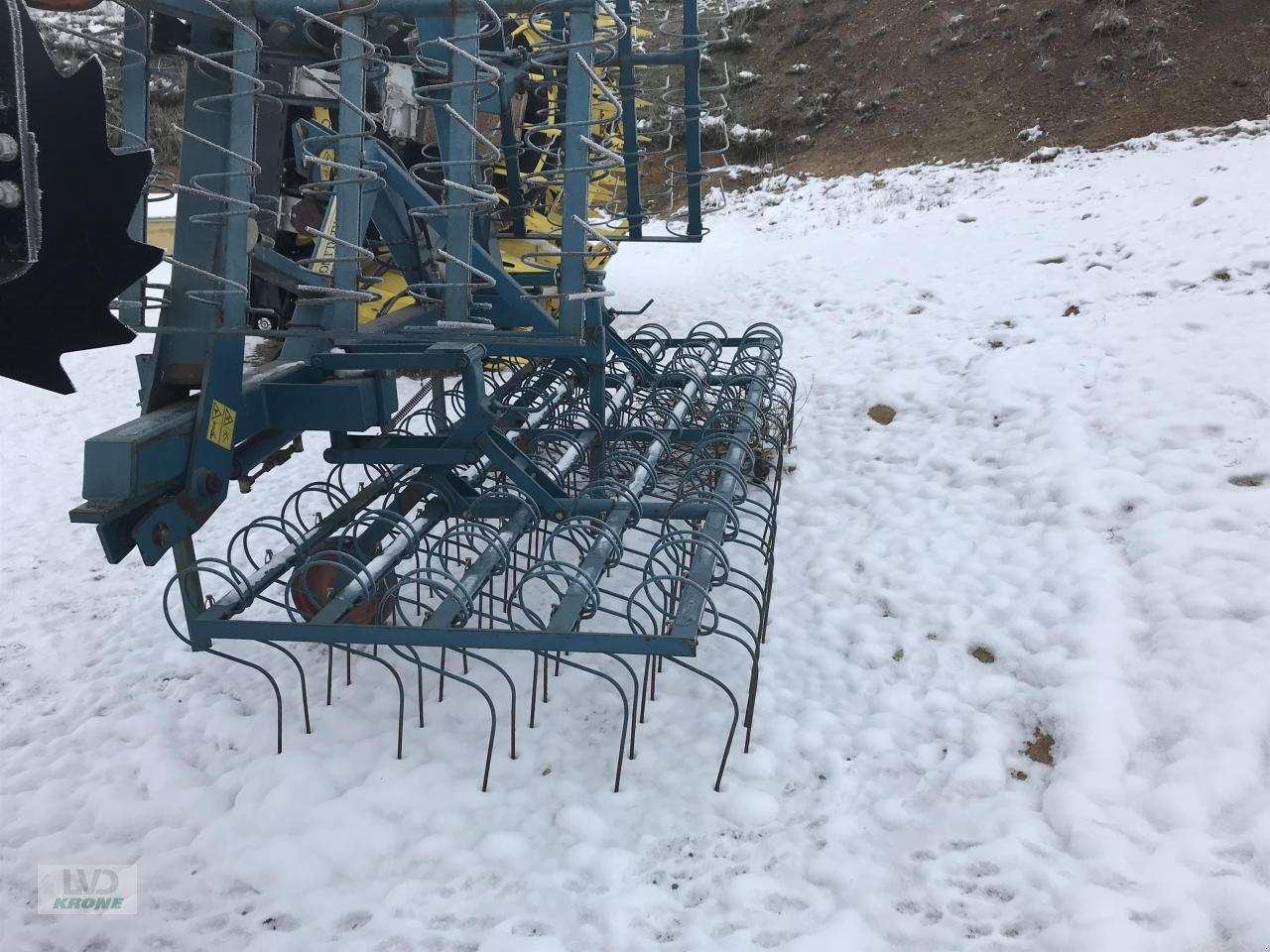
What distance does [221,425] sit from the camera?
2.83 metres

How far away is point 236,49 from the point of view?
266cm

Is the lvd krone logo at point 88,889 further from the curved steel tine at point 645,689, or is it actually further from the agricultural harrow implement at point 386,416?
the curved steel tine at point 645,689

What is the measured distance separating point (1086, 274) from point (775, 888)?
5581 millimetres

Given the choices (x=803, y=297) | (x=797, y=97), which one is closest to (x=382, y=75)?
(x=803, y=297)

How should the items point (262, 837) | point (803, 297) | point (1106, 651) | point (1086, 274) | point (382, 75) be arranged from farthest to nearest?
1. point (803, 297)
2. point (1086, 274)
3. point (382, 75)
4. point (1106, 651)
5. point (262, 837)

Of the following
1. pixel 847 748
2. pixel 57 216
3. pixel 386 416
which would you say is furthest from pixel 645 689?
pixel 57 216

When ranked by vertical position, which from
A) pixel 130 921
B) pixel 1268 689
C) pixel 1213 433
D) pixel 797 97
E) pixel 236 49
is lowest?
pixel 130 921

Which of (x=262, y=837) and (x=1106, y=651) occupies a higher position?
(x=1106, y=651)

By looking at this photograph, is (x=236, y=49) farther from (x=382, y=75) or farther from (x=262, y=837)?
(x=262, y=837)

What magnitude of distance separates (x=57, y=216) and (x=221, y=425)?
160cm

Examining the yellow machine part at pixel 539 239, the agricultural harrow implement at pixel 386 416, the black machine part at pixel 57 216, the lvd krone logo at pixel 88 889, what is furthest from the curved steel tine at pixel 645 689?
the yellow machine part at pixel 539 239

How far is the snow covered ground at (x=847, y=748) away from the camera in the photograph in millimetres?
2287

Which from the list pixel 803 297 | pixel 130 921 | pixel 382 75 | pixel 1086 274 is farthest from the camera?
pixel 803 297

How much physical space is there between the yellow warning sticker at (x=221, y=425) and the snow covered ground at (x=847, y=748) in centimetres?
96
